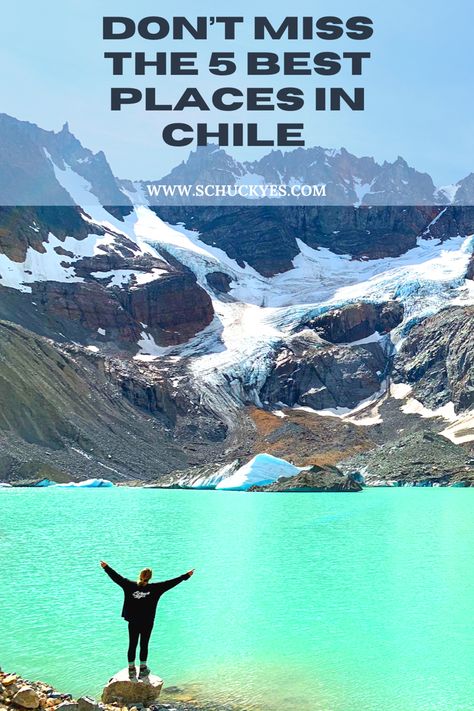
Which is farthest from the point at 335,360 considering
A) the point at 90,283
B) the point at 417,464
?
the point at 417,464

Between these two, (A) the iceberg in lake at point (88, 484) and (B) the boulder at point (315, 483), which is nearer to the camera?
(B) the boulder at point (315, 483)

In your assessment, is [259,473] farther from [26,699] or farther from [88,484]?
Result: [26,699]

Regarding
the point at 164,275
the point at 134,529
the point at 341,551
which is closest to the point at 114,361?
the point at 164,275

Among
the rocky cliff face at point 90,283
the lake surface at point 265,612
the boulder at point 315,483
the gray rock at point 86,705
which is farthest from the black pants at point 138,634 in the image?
the rocky cliff face at point 90,283

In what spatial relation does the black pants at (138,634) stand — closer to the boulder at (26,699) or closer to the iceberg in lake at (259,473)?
the boulder at (26,699)

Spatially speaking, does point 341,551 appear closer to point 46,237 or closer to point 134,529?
point 134,529
